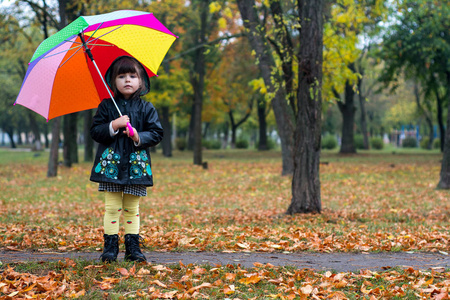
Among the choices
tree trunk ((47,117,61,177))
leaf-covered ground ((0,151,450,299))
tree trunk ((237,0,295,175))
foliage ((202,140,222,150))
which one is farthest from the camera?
foliage ((202,140,222,150))

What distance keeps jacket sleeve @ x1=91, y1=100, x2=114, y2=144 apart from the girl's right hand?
0.10 metres

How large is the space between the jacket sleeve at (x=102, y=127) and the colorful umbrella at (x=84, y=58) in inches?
10.0

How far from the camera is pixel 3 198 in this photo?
1130cm

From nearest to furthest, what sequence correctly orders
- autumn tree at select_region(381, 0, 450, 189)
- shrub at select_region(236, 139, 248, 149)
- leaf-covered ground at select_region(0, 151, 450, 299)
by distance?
1. leaf-covered ground at select_region(0, 151, 450, 299)
2. autumn tree at select_region(381, 0, 450, 189)
3. shrub at select_region(236, 139, 248, 149)


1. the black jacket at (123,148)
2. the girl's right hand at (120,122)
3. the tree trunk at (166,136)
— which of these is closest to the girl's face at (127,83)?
the black jacket at (123,148)

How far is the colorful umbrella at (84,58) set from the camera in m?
4.56

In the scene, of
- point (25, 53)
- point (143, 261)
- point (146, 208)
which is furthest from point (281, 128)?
point (25, 53)

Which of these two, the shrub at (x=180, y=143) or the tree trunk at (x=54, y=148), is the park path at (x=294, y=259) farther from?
the shrub at (x=180, y=143)

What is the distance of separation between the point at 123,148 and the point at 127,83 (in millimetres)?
632

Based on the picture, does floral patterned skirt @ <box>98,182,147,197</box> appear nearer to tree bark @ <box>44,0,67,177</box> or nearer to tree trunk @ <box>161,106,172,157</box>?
tree bark @ <box>44,0,67,177</box>

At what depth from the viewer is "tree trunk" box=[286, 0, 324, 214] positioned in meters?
7.90

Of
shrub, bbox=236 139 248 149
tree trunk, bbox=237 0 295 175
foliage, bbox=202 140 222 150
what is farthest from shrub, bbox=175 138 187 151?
tree trunk, bbox=237 0 295 175

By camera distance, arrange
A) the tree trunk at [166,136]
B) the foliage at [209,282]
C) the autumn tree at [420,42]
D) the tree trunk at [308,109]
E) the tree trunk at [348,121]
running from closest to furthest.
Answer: the foliage at [209,282], the tree trunk at [308,109], the autumn tree at [420,42], the tree trunk at [348,121], the tree trunk at [166,136]

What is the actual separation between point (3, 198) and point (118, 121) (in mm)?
8631
